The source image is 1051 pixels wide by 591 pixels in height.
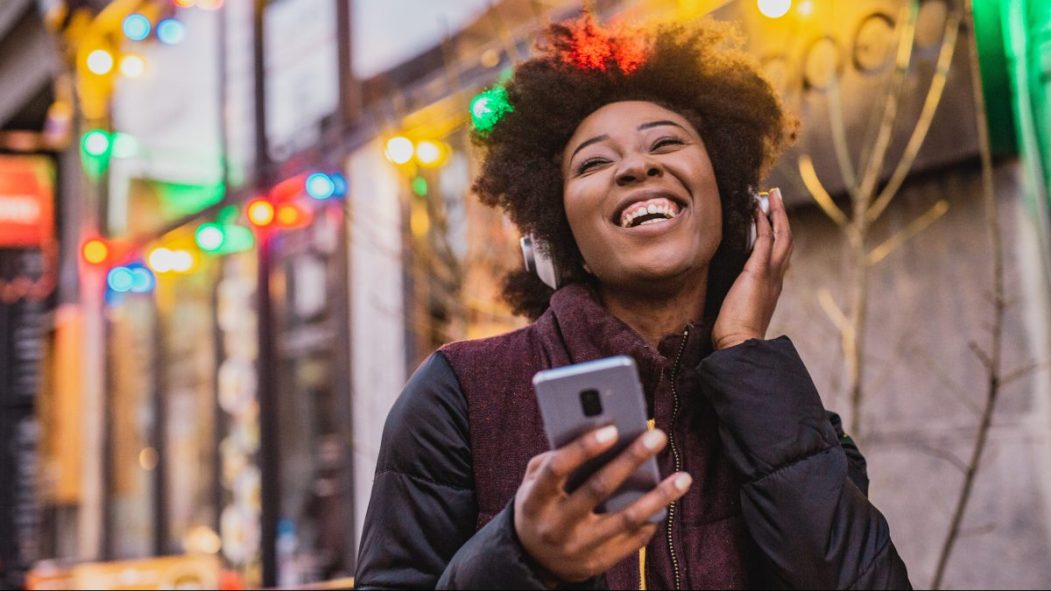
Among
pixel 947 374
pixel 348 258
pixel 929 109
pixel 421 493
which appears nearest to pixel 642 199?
pixel 421 493

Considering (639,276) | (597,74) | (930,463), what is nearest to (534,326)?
(639,276)

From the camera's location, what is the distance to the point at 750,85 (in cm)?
193

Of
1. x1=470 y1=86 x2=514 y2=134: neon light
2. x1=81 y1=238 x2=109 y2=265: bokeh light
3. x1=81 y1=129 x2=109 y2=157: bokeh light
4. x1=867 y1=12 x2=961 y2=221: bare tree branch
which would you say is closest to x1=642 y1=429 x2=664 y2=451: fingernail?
x1=470 y1=86 x2=514 y2=134: neon light

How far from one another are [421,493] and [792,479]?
511 mm

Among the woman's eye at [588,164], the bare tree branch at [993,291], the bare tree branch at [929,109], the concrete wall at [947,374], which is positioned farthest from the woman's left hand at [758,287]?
the concrete wall at [947,374]

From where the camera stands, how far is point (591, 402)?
1160 millimetres

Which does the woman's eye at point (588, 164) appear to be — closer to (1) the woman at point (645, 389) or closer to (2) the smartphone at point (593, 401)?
(1) the woman at point (645, 389)

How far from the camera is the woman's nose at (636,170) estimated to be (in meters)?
1.65

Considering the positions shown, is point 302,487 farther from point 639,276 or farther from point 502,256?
point 639,276

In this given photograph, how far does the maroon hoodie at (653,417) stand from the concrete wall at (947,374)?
2.48m

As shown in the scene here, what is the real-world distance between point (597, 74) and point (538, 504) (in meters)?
0.87

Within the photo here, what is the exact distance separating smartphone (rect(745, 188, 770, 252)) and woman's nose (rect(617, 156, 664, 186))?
0.21 m

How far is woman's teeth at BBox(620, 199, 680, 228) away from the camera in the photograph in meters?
1.65

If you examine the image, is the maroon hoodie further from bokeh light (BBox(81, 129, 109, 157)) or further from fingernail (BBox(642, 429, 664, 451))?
bokeh light (BBox(81, 129, 109, 157))
